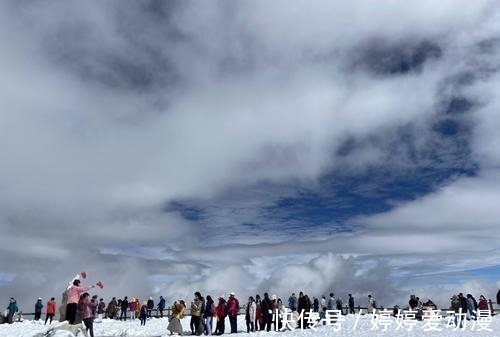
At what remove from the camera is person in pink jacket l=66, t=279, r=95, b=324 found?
21281 millimetres

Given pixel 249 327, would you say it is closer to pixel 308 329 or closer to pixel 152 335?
pixel 308 329

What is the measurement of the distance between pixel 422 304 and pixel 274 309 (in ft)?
51.4

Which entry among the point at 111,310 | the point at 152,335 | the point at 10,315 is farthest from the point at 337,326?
the point at 10,315

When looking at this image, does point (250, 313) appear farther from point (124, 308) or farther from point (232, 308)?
point (124, 308)

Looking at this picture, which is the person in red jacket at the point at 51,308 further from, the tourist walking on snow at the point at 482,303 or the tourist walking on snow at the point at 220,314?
the tourist walking on snow at the point at 482,303

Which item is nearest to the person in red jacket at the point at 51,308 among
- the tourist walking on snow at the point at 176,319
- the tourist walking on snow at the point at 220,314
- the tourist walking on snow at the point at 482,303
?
the tourist walking on snow at the point at 176,319

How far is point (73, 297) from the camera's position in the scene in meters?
21.5

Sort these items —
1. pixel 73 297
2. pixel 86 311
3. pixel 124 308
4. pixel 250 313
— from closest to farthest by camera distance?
pixel 73 297 < pixel 86 311 < pixel 250 313 < pixel 124 308

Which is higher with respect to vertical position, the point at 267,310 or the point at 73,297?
the point at 73,297

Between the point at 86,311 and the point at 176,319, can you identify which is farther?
the point at 176,319

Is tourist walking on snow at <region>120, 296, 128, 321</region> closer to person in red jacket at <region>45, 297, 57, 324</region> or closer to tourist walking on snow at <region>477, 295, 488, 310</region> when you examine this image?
person in red jacket at <region>45, 297, 57, 324</region>

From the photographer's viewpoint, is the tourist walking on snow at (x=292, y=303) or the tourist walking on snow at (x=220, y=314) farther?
the tourist walking on snow at (x=292, y=303)

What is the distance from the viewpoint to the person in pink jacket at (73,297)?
69.8ft

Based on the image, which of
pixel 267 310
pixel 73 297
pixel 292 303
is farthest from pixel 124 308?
pixel 73 297
